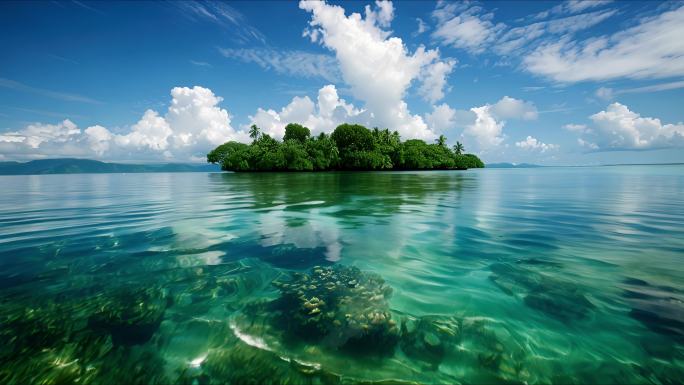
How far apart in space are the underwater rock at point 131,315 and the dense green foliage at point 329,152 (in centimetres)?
8492

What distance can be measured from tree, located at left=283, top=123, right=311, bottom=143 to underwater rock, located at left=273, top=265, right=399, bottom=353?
105 m

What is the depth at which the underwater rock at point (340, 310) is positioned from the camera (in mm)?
4016

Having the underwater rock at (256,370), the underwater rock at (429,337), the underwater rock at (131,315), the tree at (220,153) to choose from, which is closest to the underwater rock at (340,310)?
the underwater rock at (429,337)

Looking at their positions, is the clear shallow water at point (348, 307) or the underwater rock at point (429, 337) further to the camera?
the underwater rock at point (429, 337)

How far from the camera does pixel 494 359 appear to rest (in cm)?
363

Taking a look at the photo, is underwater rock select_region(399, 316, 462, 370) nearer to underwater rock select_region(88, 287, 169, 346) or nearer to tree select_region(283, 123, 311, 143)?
underwater rock select_region(88, 287, 169, 346)

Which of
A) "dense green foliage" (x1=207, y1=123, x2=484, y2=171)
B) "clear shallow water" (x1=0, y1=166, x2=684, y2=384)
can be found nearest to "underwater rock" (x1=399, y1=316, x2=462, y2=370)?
"clear shallow water" (x1=0, y1=166, x2=684, y2=384)

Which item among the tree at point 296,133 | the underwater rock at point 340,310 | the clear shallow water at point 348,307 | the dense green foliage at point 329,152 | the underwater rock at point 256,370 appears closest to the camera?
the underwater rock at point 256,370

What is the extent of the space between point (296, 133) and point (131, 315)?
108 m

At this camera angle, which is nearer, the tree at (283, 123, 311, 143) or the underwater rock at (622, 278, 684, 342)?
the underwater rock at (622, 278, 684, 342)

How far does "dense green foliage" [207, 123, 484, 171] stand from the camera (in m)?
91.4

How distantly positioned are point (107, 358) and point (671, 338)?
291 inches

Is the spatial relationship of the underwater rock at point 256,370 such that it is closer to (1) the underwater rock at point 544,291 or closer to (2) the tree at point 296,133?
(1) the underwater rock at point 544,291

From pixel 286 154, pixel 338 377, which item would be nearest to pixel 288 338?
pixel 338 377
